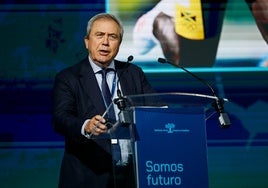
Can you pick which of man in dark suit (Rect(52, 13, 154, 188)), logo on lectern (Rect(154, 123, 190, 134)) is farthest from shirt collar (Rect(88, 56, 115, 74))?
logo on lectern (Rect(154, 123, 190, 134))

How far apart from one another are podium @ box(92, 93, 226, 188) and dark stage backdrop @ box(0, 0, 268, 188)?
259 cm

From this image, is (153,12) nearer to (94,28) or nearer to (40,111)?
(40,111)

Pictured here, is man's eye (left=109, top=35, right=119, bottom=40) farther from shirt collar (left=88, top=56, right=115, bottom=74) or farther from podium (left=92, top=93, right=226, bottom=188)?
podium (left=92, top=93, right=226, bottom=188)

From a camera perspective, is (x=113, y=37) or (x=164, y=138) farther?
(x=113, y=37)

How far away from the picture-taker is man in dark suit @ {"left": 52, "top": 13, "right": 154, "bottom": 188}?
11.5 ft

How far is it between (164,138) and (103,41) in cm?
71

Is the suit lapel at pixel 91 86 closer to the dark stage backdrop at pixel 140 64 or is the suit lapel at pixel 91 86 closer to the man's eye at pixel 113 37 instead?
the man's eye at pixel 113 37

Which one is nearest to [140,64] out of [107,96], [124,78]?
[124,78]

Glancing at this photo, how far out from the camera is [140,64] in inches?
226

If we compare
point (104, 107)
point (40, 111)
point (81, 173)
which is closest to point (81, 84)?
point (104, 107)

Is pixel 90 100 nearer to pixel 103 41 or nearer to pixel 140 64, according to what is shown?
pixel 103 41

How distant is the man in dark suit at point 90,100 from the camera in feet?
11.5

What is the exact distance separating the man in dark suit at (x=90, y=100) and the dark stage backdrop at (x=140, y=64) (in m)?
2.10

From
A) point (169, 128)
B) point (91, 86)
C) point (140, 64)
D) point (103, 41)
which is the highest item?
point (103, 41)
